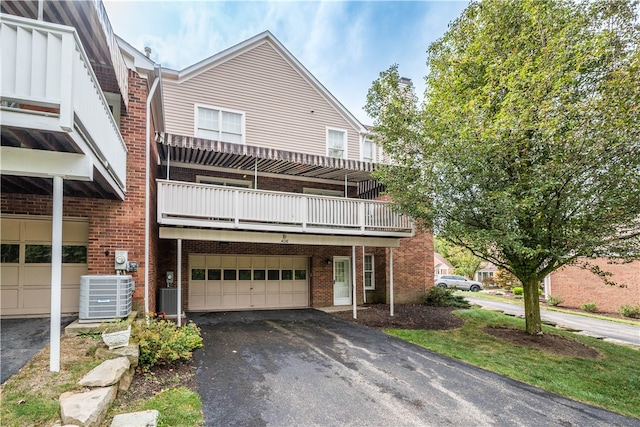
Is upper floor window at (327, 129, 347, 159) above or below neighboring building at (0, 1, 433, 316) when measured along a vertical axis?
above

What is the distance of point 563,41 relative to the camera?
24.7ft

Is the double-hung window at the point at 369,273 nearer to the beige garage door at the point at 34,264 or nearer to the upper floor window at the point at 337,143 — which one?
the upper floor window at the point at 337,143

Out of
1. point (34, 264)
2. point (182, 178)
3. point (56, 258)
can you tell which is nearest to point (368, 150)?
point (182, 178)

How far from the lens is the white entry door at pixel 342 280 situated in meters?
14.1

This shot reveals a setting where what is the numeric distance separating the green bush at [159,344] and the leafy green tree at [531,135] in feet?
22.6

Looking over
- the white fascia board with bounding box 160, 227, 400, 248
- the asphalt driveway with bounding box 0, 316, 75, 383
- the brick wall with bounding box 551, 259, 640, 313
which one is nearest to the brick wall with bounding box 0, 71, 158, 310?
the asphalt driveway with bounding box 0, 316, 75, 383

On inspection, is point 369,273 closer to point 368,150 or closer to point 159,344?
point 368,150

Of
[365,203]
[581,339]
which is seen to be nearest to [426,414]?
[365,203]

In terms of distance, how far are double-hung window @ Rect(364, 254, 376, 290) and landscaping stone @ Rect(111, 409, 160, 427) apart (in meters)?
11.9

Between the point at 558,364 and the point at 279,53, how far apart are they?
14382 mm

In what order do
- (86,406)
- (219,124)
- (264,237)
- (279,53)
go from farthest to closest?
(279,53)
(219,124)
(264,237)
(86,406)

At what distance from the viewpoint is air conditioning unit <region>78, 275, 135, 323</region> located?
Result: 6.35 metres

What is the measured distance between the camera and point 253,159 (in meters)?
11.0

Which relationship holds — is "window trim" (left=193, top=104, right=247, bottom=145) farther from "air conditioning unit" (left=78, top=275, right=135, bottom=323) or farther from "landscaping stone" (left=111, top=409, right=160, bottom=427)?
"landscaping stone" (left=111, top=409, right=160, bottom=427)
